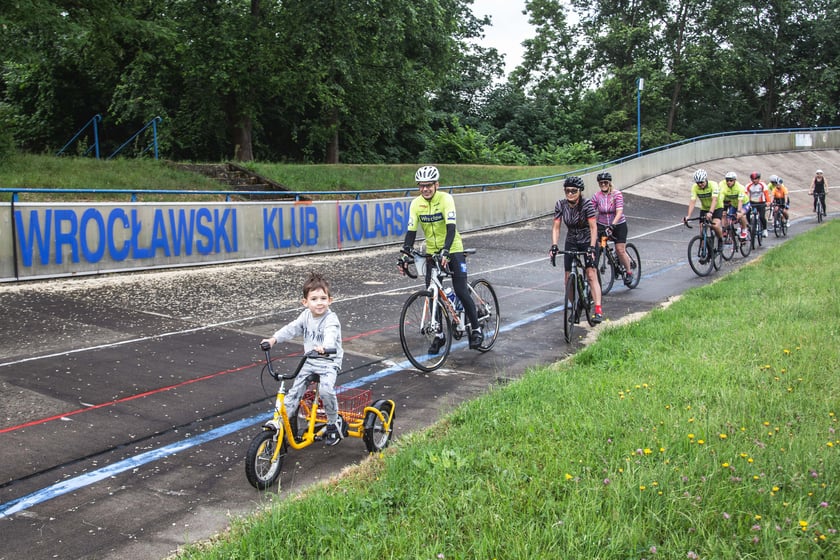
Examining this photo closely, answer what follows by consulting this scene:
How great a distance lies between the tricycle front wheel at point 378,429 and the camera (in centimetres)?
575

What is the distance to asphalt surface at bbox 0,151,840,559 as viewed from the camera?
191 inches

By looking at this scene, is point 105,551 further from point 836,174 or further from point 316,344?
point 836,174

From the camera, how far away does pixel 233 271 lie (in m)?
15.8

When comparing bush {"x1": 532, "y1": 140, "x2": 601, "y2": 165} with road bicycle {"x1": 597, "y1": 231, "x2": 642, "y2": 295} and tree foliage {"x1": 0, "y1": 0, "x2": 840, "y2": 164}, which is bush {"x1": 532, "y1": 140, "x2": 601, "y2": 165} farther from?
road bicycle {"x1": 597, "y1": 231, "x2": 642, "y2": 295}

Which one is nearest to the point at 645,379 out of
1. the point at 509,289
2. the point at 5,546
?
the point at 5,546

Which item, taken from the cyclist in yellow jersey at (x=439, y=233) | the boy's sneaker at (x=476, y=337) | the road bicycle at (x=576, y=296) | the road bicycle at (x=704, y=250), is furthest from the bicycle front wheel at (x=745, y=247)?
the cyclist in yellow jersey at (x=439, y=233)

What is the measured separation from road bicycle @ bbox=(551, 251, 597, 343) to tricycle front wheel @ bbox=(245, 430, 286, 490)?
17.6 feet

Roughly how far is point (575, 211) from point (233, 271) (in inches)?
306

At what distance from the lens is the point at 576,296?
10.3 metres

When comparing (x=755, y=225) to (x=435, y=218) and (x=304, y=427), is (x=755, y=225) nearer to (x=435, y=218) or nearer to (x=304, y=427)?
(x=435, y=218)

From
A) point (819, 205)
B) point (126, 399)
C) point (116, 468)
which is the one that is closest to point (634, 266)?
point (126, 399)

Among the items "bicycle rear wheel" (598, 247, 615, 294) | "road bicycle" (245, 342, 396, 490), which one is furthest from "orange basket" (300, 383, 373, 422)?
"bicycle rear wheel" (598, 247, 615, 294)

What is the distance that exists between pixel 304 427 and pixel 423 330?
8.08 feet

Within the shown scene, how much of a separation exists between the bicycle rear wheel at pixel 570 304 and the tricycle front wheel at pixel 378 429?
4241mm
